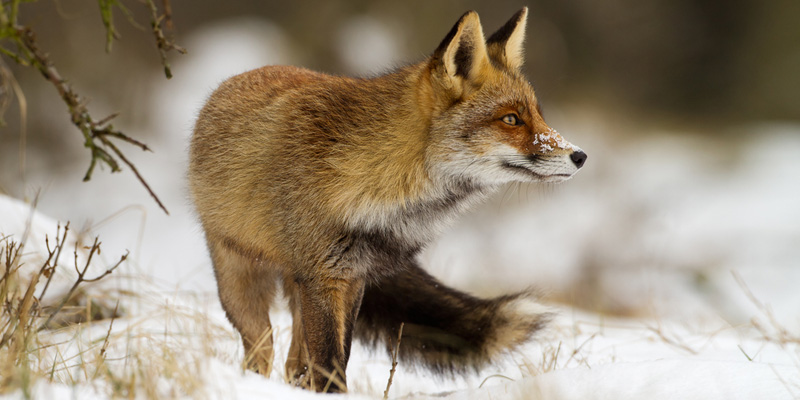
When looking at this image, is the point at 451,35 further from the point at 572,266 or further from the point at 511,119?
the point at 572,266

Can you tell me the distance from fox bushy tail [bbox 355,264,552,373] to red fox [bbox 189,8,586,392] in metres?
0.54

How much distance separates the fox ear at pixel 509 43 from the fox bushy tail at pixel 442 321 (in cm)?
135

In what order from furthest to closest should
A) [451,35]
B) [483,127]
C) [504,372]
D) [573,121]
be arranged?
[573,121]
[504,372]
[483,127]
[451,35]

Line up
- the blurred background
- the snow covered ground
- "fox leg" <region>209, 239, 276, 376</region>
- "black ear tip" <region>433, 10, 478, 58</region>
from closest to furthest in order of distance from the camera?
the snow covered ground < "black ear tip" <region>433, 10, 478, 58</region> < "fox leg" <region>209, 239, 276, 376</region> < the blurred background

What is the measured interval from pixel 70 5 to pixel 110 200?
3.99m

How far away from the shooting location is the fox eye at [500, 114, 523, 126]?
3398mm

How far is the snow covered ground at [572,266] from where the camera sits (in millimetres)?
2979

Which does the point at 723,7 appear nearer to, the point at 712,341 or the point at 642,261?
the point at 642,261

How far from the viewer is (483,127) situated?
133 inches

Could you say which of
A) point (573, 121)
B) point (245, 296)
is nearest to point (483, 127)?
point (245, 296)

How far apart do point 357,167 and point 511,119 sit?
0.79 meters

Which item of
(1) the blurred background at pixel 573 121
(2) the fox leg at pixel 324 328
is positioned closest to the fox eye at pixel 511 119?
(2) the fox leg at pixel 324 328

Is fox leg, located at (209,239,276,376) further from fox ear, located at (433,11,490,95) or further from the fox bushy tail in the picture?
fox ear, located at (433,11,490,95)

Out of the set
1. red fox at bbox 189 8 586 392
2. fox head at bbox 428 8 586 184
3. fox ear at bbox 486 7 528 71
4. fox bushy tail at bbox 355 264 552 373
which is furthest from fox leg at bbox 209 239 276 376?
fox ear at bbox 486 7 528 71
